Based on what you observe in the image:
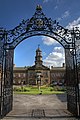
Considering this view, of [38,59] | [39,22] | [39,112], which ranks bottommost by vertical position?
[39,112]

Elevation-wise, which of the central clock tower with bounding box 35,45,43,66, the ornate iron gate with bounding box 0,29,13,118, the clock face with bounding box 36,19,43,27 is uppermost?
the central clock tower with bounding box 35,45,43,66

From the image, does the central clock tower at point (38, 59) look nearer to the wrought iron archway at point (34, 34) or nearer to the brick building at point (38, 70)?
the brick building at point (38, 70)

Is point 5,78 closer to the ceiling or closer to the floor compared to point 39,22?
closer to the floor

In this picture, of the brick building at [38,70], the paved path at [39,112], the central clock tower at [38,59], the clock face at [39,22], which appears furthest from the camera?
the brick building at [38,70]

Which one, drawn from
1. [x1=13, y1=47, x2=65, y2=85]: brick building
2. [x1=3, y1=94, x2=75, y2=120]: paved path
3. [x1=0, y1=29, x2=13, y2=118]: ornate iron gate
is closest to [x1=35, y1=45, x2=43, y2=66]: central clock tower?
[x1=13, y1=47, x2=65, y2=85]: brick building

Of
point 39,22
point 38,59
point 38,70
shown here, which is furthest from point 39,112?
point 38,59

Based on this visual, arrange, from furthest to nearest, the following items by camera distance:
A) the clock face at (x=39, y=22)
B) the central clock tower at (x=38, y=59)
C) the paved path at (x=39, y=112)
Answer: the central clock tower at (x=38, y=59)
the clock face at (x=39, y=22)
the paved path at (x=39, y=112)

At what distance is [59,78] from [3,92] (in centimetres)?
8653

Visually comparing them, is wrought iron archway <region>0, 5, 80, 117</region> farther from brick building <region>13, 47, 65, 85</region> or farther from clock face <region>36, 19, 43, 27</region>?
brick building <region>13, 47, 65, 85</region>

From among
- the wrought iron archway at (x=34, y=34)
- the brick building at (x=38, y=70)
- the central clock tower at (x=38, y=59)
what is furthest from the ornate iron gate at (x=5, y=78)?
the central clock tower at (x=38, y=59)

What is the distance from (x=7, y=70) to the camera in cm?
1013

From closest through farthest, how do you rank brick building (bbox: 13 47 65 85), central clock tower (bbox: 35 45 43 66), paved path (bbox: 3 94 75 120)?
paved path (bbox: 3 94 75 120) < central clock tower (bbox: 35 45 43 66) < brick building (bbox: 13 47 65 85)

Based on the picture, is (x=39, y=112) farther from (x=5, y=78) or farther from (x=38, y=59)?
(x=38, y=59)

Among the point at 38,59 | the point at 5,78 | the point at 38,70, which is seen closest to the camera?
the point at 5,78
